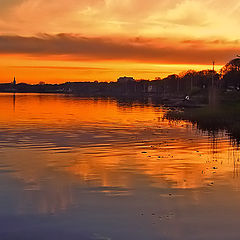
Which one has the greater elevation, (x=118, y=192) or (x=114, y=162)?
(x=114, y=162)

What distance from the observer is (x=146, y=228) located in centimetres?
1318

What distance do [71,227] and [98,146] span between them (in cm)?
2013

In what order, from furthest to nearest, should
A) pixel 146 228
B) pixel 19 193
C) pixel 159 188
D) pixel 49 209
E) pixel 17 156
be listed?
pixel 17 156 → pixel 159 188 → pixel 19 193 → pixel 49 209 → pixel 146 228

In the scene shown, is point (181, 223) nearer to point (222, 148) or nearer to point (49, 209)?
point (49, 209)

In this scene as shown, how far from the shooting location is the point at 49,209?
15.1m

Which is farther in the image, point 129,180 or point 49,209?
point 129,180

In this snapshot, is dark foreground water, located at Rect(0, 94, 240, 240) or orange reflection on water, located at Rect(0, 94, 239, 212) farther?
orange reflection on water, located at Rect(0, 94, 239, 212)

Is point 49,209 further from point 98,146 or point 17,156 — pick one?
point 98,146

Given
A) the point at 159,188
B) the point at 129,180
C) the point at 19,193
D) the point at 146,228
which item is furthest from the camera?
the point at 129,180

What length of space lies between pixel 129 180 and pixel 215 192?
459cm

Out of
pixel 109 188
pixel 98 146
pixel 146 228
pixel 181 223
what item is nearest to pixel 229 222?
pixel 181 223

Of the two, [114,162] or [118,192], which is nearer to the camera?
[118,192]

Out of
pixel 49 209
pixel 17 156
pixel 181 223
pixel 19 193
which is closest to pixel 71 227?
pixel 49 209

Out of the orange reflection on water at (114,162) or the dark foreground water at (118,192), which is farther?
the orange reflection on water at (114,162)
